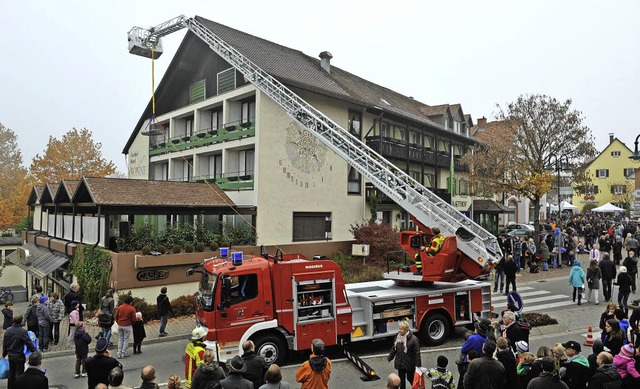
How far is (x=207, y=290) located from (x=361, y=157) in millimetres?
9059

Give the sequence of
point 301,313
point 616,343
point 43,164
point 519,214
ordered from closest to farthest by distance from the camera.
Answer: point 616,343 < point 301,313 < point 43,164 < point 519,214

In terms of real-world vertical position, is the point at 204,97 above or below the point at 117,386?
above

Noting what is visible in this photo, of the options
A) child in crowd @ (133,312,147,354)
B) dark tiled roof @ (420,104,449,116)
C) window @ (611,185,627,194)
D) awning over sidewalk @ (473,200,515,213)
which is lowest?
child in crowd @ (133,312,147,354)

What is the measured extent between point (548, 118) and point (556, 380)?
22697 millimetres

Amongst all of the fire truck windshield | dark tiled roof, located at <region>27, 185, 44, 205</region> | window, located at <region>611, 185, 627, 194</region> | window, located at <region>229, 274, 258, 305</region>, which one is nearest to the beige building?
dark tiled roof, located at <region>27, 185, 44, 205</region>

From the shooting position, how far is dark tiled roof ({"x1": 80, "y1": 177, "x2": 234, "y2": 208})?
18.0 metres

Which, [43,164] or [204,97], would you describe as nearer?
[204,97]

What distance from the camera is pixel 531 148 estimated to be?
85.2ft

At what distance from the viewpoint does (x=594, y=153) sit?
25.0 meters

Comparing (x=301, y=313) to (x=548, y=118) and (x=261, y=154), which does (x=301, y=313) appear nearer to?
(x=261, y=154)

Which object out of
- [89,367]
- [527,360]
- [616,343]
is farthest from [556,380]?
[89,367]

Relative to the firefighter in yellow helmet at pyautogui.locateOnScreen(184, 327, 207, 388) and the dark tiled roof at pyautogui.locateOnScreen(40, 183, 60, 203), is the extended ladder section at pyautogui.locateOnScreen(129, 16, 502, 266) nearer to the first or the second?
the firefighter in yellow helmet at pyautogui.locateOnScreen(184, 327, 207, 388)

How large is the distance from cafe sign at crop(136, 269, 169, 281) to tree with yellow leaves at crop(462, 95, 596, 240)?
18.6m

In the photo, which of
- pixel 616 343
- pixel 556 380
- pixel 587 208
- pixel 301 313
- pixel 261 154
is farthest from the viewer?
pixel 587 208
